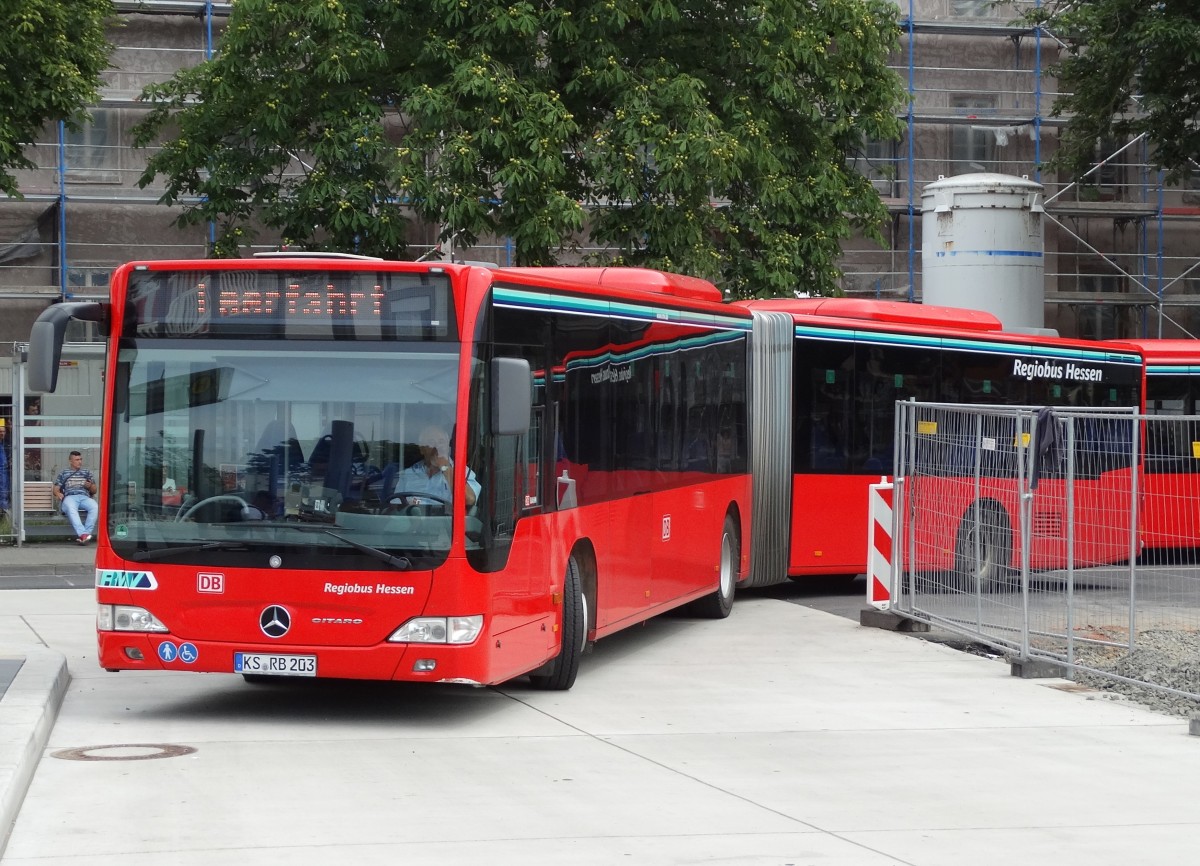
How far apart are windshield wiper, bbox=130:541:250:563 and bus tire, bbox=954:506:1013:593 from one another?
6.06 m

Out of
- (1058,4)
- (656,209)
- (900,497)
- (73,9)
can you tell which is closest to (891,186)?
(1058,4)

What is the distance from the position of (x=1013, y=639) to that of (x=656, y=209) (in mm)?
12365

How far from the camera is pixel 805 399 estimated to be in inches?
734

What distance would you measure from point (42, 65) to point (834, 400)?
13.8 meters

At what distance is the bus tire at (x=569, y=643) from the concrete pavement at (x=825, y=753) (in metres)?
0.19

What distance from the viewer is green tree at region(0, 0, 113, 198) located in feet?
83.7

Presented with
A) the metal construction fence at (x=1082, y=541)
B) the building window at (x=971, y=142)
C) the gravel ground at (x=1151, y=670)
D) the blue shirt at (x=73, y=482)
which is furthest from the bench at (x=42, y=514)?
the building window at (x=971, y=142)

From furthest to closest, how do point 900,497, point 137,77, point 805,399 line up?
point 137,77, point 805,399, point 900,497

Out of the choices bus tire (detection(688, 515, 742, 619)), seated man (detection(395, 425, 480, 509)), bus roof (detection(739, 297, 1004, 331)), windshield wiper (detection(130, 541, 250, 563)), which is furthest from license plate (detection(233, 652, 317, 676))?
bus roof (detection(739, 297, 1004, 331))

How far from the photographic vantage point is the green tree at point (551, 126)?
24.2 metres

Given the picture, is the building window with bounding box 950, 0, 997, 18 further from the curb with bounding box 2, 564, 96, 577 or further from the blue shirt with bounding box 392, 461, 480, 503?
the blue shirt with bounding box 392, 461, 480, 503

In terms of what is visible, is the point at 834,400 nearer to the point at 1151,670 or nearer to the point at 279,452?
the point at 1151,670

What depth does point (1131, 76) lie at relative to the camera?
104 feet

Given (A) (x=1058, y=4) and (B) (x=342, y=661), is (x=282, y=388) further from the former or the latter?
(A) (x=1058, y=4)
